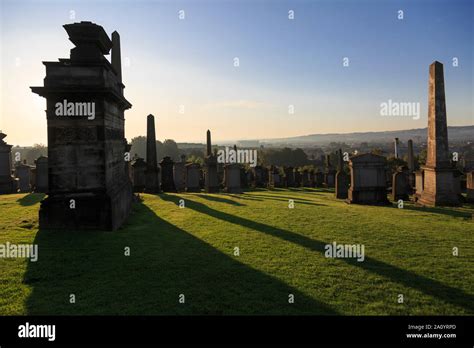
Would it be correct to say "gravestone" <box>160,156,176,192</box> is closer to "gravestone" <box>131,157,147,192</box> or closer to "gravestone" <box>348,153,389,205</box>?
"gravestone" <box>131,157,147,192</box>

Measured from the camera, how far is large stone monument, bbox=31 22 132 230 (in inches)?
263

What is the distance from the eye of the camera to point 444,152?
1359 centimetres

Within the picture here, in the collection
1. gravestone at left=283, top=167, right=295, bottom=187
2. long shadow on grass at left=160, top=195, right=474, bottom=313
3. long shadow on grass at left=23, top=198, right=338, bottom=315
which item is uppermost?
gravestone at left=283, top=167, right=295, bottom=187

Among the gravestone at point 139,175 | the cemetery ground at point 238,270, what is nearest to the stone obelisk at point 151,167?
the gravestone at point 139,175

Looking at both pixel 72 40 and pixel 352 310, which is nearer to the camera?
pixel 352 310

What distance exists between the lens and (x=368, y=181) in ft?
46.2

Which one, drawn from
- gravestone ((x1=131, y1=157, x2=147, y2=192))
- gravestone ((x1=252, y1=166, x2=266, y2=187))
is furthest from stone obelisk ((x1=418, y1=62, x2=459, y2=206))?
gravestone ((x1=131, y1=157, x2=147, y2=192))

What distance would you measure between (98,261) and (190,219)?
3681mm

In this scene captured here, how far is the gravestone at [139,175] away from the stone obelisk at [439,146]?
15037 millimetres

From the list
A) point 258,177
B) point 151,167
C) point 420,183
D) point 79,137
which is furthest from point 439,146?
point 79,137

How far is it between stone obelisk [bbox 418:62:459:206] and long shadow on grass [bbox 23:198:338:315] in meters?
12.6

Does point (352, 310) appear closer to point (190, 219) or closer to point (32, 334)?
point (32, 334)

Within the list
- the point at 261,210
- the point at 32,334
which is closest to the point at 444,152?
the point at 261,210

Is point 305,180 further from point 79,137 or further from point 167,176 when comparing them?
point 79,137
